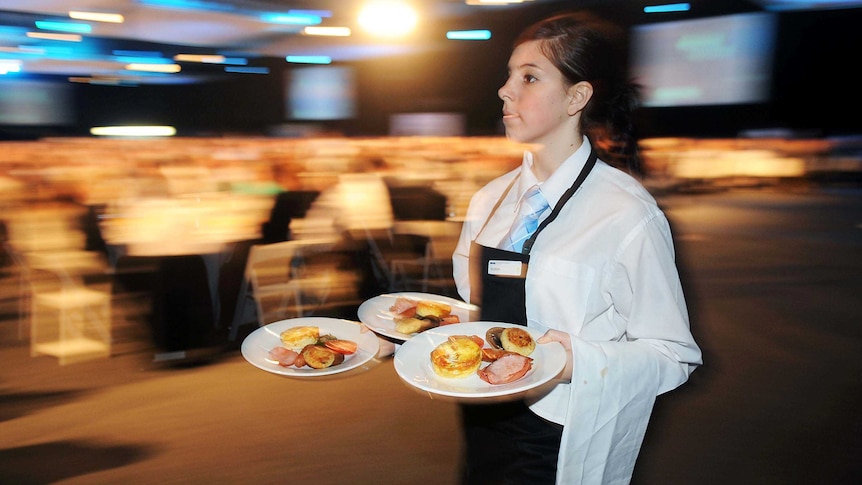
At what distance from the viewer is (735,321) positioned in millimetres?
4098

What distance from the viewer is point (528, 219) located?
1171 mm

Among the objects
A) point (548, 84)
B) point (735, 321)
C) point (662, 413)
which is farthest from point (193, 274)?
point (735, 321)

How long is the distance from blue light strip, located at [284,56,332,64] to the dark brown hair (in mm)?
11187

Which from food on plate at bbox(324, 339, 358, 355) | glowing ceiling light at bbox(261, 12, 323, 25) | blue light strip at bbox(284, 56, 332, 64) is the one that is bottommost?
food on plate at bbox(324, 339, 358, 355)

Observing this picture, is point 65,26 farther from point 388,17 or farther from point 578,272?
point 578,272

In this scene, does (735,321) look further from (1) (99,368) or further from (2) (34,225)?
(2) (34,225)

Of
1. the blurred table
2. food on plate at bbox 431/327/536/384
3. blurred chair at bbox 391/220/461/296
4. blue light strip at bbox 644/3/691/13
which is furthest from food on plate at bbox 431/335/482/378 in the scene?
blue light strip at bbox 644/3/691/13

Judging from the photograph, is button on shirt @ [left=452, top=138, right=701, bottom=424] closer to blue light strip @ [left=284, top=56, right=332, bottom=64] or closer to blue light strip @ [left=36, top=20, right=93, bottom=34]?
blue light strip @ [left=36, top=20, right=93, bottom=34]

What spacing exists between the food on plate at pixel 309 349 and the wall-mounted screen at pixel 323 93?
1098 centimetres

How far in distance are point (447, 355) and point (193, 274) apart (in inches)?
119

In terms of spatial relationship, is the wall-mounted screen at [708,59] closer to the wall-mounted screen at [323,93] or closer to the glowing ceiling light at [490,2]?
the glowing ceiling light at [490,2]

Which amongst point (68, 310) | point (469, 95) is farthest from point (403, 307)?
point (469, 95)

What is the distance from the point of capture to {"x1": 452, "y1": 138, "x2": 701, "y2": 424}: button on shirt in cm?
99

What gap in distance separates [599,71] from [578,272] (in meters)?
Answer: 0.41
